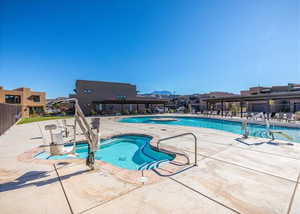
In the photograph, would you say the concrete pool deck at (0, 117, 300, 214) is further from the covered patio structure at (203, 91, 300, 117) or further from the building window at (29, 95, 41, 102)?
the building window at (29, 95, 41, 102)

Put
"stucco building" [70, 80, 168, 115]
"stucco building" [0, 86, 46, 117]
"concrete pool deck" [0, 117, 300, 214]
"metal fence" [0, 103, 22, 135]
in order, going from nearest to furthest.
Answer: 1. "concrete pool deck" [0, 117, 300, 214]
2. "metal fence" [0, 103, 22, 135]
3. "stucco building" [0, 86, 46, 117]
4. "stucco building" [70, 80, 168, 115]

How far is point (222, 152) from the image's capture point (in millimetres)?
4309

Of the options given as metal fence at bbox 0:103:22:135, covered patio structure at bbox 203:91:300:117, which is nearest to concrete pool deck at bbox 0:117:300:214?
metal fence at bbox 0:103:22:135

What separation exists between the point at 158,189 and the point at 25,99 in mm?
31517

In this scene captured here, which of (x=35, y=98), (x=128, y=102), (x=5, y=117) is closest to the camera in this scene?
(x=5, y=117)

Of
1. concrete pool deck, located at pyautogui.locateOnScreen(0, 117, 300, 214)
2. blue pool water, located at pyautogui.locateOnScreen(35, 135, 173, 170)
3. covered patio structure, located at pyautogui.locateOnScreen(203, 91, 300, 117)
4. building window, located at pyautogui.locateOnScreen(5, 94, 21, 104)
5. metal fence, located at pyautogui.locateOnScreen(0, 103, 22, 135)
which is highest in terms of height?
building window, located at pyautogui.locateOnScreen(5, 94, 21, 104)

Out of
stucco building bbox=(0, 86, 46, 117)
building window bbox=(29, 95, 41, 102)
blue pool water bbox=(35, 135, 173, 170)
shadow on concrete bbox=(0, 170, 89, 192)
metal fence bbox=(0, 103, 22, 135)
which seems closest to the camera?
shadow on concrete bbox=(0, 170, 89, 192)

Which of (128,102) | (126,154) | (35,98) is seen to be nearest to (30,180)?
(126,154)

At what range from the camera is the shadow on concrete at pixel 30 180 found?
2.48m

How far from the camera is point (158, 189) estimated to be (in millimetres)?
2328

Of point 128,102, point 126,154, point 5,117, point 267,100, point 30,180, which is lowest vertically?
point 126,154

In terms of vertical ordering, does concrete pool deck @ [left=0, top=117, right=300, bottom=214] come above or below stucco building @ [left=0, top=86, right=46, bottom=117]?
below

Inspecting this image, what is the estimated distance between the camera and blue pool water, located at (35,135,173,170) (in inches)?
179

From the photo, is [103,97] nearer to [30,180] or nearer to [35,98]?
[35,98]
